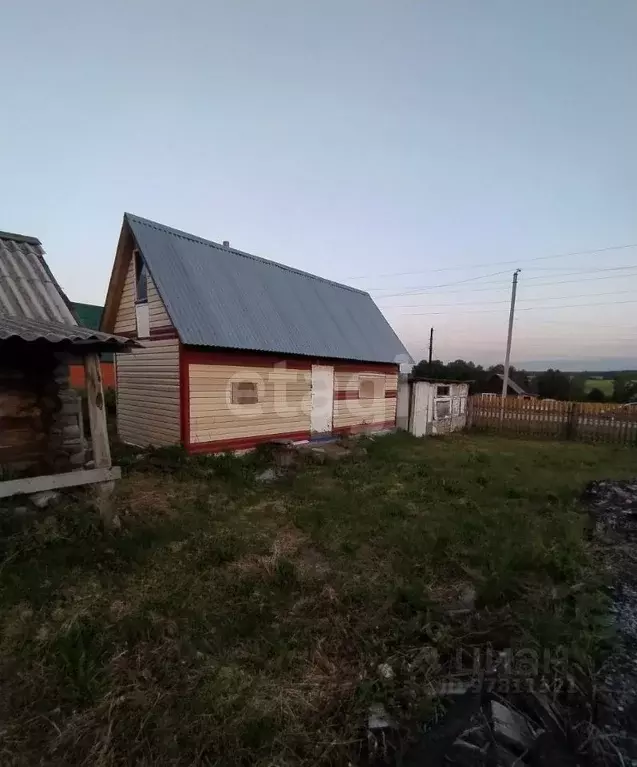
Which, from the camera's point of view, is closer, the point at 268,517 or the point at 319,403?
the point at 268,517

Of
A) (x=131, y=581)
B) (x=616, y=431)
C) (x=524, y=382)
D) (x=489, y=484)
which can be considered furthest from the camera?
(x=524, y=382)

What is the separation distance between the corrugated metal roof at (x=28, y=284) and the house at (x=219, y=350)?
1.89m

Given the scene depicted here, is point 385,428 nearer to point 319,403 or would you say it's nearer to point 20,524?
point 319,403

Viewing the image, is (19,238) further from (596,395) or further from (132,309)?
(596,395)

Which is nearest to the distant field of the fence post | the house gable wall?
the fence post

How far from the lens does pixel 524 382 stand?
53594 mm

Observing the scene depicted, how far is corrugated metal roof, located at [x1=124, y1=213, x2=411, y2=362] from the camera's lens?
10859 millimetres

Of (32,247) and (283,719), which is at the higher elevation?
(32,247)

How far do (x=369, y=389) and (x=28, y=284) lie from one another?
38.9ft

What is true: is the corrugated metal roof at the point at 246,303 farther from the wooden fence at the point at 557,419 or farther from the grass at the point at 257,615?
the wooden fence at the point at 557,419

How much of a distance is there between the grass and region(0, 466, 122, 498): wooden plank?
50 cm

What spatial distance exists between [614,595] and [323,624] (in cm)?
316

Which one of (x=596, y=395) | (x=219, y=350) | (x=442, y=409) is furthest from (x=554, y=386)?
(x=219, y=350)

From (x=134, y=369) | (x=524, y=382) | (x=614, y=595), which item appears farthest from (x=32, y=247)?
(x=524, y=382)
